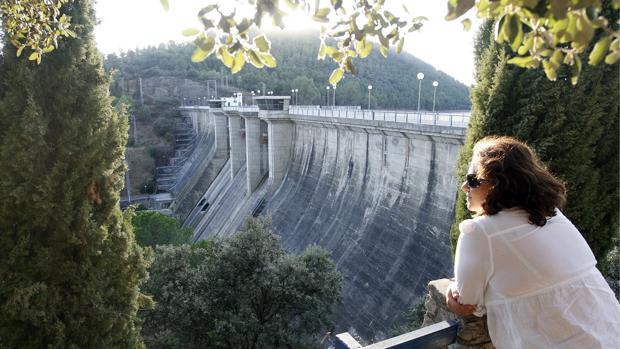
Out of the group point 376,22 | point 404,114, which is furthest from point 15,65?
point 404,114

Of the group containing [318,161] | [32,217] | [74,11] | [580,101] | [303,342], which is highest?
[74,11]

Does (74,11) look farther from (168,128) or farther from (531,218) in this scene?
(168,128)

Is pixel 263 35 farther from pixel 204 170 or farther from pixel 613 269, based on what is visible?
pixel 204 170

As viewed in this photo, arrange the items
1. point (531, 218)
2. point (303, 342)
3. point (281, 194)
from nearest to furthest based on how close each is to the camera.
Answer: point (531, 218) → point (303, 342) → point (281, 194)

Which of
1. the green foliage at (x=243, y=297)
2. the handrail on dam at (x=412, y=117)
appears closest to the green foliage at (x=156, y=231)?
the handrail on dam at (x=412, y=117)

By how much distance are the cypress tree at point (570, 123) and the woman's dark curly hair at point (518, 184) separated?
4.64 meters

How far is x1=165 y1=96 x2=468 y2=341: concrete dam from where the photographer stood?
456 inches

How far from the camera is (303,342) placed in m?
9.87

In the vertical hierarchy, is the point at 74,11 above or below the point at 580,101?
above

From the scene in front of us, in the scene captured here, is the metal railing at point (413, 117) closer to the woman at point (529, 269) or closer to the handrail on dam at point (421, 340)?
the handrail on dam at point (421, 340)

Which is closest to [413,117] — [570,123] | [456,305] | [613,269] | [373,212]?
[373,212]

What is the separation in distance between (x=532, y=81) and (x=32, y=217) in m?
6.45

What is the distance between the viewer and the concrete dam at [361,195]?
11.6 m

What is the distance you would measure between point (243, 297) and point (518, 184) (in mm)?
9056
